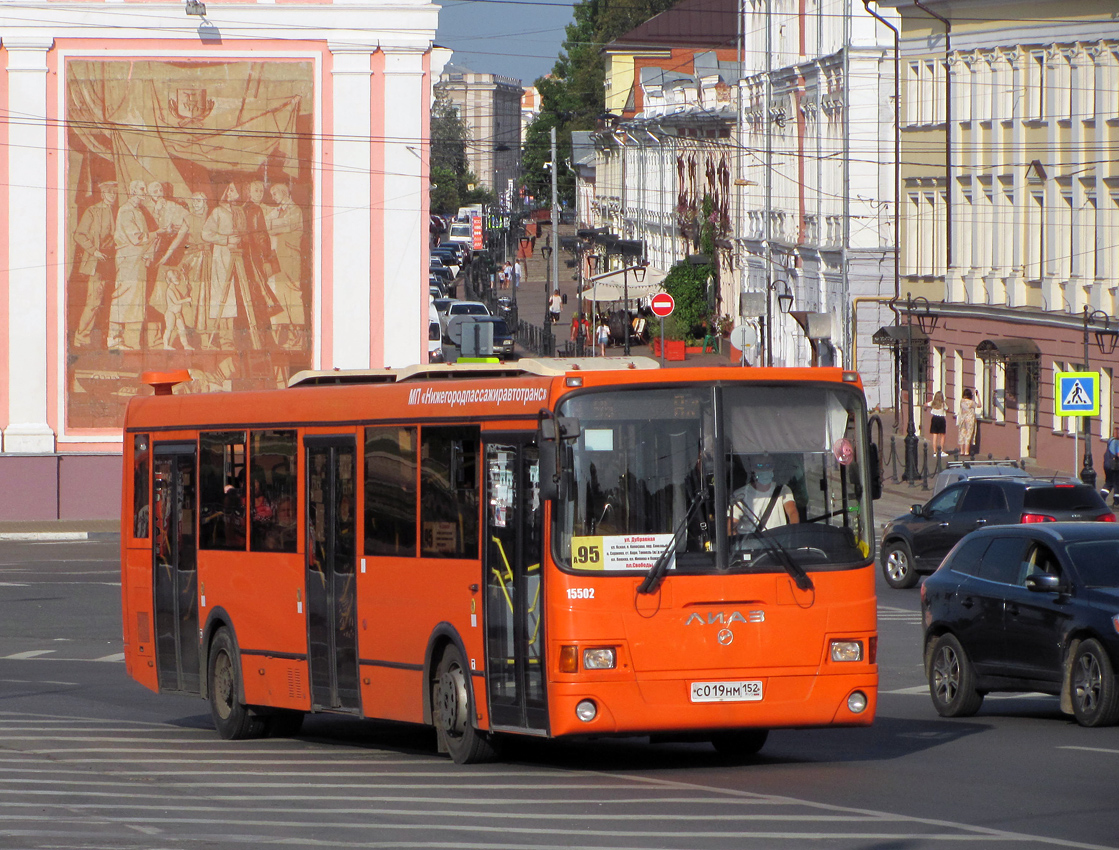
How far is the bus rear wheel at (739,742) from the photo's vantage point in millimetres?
12414

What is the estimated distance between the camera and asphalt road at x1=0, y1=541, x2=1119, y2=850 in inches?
356

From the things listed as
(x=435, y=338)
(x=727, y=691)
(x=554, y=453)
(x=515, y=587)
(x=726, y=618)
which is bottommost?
(x=727, y=691)

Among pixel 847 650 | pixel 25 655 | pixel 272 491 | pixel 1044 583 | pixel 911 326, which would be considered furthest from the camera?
pixel 911 326

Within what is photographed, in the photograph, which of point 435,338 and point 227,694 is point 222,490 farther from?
point 435,338

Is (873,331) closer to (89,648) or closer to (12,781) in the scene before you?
(89,648)

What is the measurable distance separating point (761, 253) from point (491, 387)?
58003 millimetres

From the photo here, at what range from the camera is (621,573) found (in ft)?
36.2

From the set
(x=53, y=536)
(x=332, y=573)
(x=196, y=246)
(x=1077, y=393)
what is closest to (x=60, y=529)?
(x=53, y=536)

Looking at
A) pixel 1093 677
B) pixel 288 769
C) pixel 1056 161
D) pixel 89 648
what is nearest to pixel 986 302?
pixel 1056 161

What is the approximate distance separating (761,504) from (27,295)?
3011 cm

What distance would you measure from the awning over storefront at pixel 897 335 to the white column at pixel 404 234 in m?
15.2

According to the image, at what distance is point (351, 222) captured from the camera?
3925 cm

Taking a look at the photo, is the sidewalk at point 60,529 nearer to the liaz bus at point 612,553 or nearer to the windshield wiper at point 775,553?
the liaz bus at point 612,553

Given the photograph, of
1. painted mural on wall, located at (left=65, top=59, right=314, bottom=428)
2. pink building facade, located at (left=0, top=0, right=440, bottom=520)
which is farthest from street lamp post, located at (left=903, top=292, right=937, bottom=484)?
painted mural on wall, located at (left=65, top=59, right=314, bottom=428)
